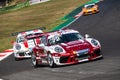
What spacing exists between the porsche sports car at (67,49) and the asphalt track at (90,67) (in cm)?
26

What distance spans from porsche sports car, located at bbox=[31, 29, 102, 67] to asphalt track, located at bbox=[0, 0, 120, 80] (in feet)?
0.86

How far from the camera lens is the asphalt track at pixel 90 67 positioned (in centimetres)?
1262

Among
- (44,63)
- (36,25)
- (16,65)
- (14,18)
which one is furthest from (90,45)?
(14,18)

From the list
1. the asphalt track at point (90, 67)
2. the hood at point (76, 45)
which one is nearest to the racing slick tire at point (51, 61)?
the asphalt track at point (90, 67)

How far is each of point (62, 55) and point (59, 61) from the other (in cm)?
27

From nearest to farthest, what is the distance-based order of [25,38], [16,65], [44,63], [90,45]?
[90,45], [44,63], [16,65], [25,38]

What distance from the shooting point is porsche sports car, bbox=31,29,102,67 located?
15664 mm

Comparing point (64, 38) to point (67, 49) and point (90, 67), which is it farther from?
point (90, 67)

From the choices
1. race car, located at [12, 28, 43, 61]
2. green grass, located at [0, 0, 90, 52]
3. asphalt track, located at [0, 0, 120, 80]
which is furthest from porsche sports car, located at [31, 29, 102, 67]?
green grass, located at [0, 0, 90, 52]

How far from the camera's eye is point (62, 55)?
15820 mm

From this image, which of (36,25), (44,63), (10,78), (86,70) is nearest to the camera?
(86,70)

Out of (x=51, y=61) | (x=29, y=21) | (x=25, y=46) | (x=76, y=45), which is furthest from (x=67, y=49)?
(x=29, y=21)

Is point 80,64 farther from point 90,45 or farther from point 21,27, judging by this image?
point 21,27

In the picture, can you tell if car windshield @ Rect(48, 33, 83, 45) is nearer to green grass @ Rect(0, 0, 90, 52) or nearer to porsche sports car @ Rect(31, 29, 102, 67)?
porsche sports car @ Rect(31, 29, 102, 67)
